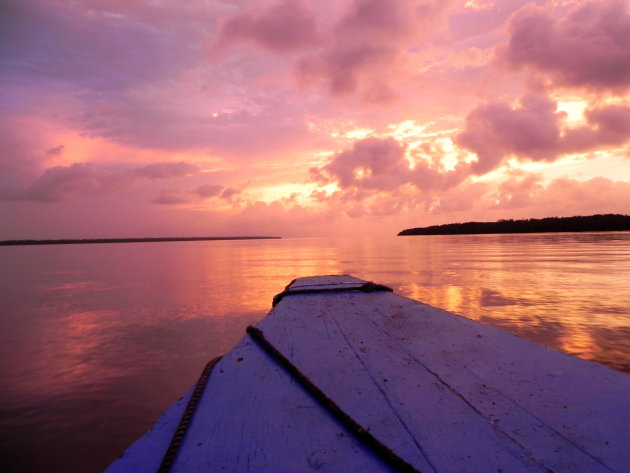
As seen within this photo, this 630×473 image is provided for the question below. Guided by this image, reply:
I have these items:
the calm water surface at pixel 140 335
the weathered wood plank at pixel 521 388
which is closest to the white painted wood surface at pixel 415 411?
the weathered wood plank at pixel 521 388

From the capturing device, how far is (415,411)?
4.99ft

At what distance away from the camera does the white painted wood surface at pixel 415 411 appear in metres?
1.22

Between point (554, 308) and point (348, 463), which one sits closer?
point (348, 463)

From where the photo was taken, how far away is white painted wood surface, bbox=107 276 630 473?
1.22 metres

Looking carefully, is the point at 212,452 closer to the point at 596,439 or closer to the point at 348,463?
the point at 348,463

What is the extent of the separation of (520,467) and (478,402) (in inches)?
17.5

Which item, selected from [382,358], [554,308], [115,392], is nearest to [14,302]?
[115,392]

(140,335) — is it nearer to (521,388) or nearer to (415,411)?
(415,411)

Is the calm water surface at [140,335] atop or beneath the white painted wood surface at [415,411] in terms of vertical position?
beneath

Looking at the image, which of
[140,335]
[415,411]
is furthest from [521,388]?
[140,335]

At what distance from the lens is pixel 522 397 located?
165cm

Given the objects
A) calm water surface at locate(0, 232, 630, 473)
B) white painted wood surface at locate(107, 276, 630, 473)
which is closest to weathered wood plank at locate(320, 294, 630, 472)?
white painted wood surface at locate(107, 276, 630, 473)

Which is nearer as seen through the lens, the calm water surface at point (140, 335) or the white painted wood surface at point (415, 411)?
the white painted wood surface at point (415, 411)

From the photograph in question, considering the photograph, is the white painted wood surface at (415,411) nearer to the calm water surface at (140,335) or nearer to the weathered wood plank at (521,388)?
the weathered wood plank at (521,388)
